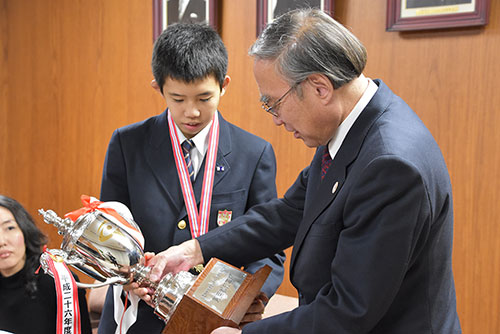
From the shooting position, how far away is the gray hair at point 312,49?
1.12 meters

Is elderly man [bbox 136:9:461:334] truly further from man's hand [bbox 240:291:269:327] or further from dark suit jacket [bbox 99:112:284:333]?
dark suit jacket [bbox 99:112:284:333]

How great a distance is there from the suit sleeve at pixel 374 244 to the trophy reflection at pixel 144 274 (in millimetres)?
270

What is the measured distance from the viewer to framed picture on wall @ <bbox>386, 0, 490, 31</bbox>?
2346 millimetres

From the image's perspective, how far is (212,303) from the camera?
4.07ft

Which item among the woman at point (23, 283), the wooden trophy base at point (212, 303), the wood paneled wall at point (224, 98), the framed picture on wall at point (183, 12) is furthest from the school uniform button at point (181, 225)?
the framed picture on wall at point (183, 12)

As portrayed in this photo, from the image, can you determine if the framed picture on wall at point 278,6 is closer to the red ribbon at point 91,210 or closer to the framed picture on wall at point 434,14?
the framed picture on wall at point 434,14

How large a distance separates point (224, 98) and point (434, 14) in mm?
1231

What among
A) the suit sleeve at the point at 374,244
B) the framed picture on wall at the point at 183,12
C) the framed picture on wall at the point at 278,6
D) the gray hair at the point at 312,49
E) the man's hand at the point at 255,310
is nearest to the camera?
the suit sleeve at the point at 374,244

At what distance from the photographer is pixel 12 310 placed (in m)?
2.09

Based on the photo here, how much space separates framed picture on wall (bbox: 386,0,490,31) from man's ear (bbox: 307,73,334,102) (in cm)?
153

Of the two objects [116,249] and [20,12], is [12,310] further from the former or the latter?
[20,12]

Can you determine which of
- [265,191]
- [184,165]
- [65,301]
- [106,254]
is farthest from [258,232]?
[65,301]

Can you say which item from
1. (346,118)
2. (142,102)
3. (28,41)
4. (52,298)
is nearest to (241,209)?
(346,118)

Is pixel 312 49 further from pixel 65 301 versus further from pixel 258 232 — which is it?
pixel 65 301
